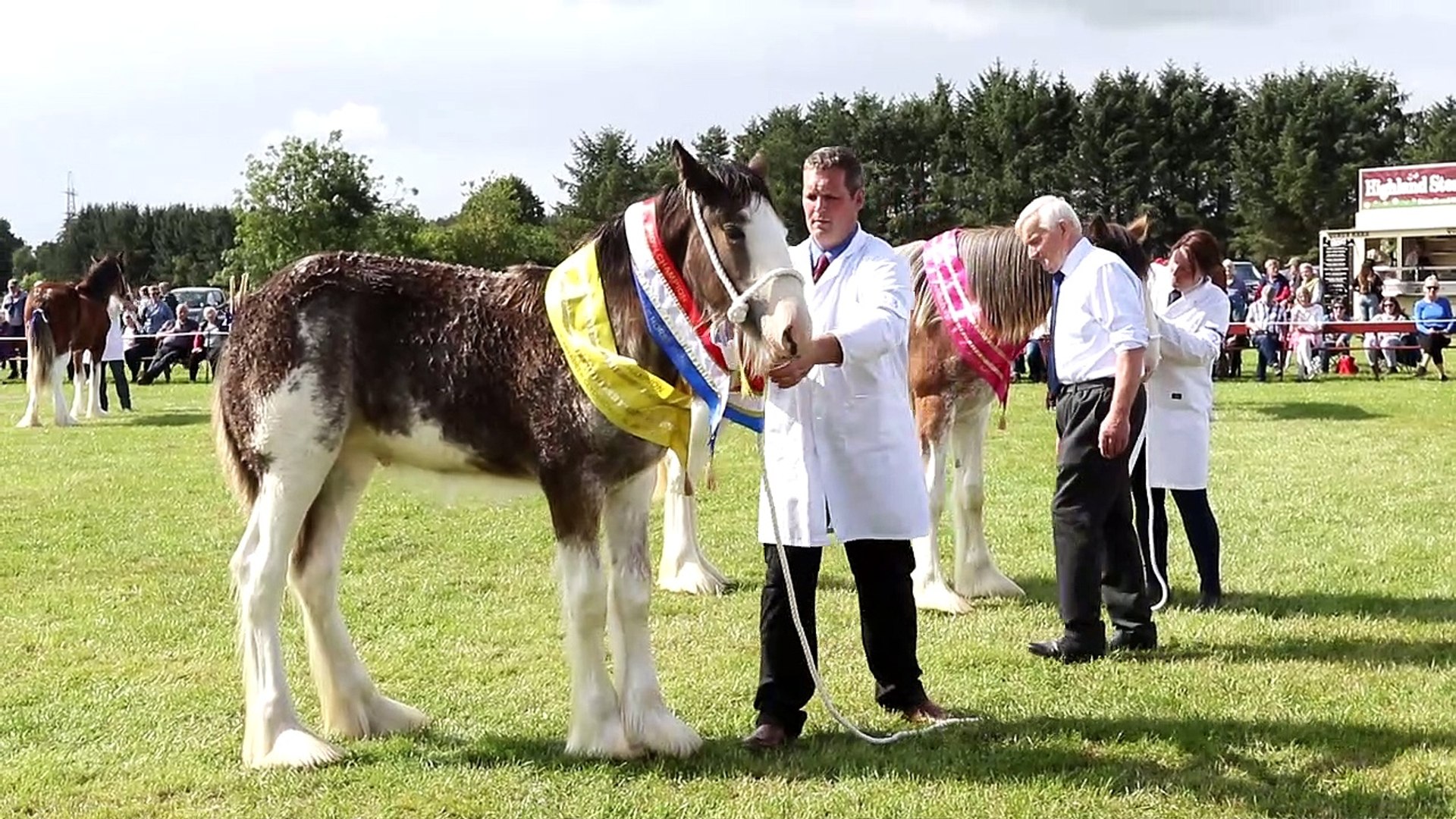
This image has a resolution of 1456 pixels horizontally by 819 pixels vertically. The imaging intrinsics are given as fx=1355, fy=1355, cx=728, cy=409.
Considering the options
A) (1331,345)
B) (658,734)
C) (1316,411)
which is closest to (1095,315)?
(658,734)

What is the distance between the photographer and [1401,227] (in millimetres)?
39906

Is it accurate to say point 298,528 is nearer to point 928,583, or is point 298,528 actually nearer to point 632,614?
point 632,614

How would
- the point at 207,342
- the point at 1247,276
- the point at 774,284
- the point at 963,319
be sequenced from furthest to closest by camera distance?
the point at 1247,276, the point at 207,342, the point at 963,319, the point at 774,284

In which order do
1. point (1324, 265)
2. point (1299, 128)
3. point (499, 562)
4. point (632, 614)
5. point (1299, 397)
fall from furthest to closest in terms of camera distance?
point (1299, 128) → point (1324, 265) → point (1299, 397) → point (499, 562) → point (632, 614)

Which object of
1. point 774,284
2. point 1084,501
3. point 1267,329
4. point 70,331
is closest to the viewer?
point 774,284

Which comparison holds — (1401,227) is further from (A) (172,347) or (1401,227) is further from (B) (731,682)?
(B) (731,682)

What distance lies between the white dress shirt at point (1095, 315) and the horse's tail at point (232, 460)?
11.7 ft

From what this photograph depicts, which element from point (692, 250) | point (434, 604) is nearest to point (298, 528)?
point (692, 250)

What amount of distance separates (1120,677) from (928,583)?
157 centimetres

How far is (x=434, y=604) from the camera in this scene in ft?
24.4

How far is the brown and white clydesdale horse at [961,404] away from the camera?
7.53m

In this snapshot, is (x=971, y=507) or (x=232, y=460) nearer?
(x=232, y=460)

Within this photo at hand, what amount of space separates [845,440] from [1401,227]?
40421 millimetres

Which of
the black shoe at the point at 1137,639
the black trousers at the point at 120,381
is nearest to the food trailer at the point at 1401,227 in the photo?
the black trousers at the point at 120,381
